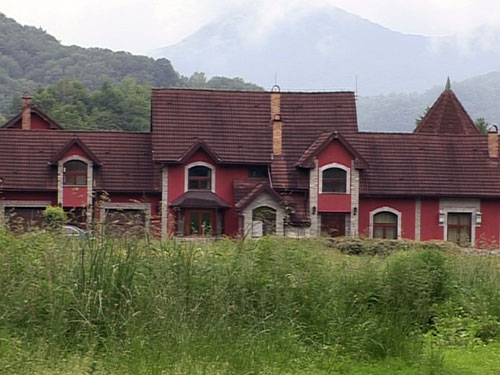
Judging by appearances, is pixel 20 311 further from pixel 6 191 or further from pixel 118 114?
pixel 118 114

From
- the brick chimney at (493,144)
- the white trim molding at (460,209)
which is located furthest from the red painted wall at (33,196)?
the brick chimney at (493,144)

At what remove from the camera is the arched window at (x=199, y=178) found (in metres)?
39.0

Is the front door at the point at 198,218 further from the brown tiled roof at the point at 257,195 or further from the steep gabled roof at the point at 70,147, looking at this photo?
the steep gabled roof at the point at 70,147

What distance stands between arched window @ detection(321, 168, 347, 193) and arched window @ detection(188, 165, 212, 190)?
4958 millimetres

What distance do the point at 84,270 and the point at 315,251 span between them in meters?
3.92

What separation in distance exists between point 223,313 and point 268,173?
29482mm

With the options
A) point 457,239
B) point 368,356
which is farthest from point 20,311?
point 457,239

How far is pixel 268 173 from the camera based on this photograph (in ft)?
130

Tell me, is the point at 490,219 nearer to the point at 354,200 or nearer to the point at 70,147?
the point at 354,200

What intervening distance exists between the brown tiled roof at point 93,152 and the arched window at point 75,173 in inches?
19.1

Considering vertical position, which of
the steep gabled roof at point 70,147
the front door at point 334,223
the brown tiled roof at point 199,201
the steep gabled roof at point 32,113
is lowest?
the front door at point 334,223

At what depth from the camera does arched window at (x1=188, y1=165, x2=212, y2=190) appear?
128 feet

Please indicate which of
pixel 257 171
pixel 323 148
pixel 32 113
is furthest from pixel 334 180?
pixel 32 113

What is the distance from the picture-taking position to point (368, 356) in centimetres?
1011
